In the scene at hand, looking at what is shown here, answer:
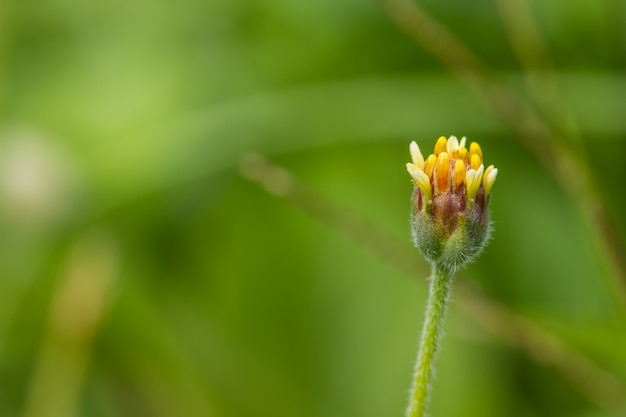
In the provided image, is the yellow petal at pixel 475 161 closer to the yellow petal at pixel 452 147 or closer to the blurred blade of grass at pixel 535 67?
the yellow petal at pixel 452 147

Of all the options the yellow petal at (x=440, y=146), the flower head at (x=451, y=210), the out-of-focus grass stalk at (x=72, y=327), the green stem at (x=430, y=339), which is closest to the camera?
the green stem at (x=430, y=339)

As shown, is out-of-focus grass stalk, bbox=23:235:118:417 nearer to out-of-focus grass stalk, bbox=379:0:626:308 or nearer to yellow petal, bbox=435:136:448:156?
out-of-focus grass stalk, bbox=379:0:626:308

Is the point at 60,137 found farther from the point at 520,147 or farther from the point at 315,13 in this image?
the point at 520,147

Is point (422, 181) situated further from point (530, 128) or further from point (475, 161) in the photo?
point (530, 128)

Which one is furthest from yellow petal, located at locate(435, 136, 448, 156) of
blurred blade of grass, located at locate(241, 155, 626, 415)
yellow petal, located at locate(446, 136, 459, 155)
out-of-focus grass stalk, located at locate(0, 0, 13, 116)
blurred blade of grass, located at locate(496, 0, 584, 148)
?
out-of-focus grass stalk, located at locate(0, 0, 13, 116)

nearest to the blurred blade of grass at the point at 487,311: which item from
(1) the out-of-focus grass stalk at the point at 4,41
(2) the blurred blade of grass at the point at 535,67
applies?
(2) the blurred blade of grass at the point at 535,67

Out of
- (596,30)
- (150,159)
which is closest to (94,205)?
(150,159)
